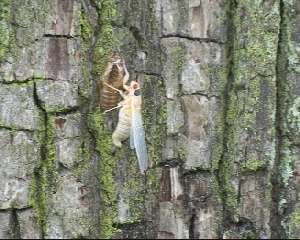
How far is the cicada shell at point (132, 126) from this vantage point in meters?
Result: 2.53

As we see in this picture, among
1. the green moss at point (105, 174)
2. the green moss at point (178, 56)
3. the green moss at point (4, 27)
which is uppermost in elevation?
the green moss at point (4, 27)

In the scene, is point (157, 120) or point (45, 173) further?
point (157, 120)

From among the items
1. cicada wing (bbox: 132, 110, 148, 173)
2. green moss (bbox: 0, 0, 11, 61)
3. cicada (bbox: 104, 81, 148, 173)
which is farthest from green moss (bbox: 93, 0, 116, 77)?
green moss (bbox: 0, 0, 11, 61)

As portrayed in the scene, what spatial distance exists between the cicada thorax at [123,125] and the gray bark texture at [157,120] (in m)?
0.04

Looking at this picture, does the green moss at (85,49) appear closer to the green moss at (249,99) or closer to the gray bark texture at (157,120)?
the gray bark texture at (157,120)

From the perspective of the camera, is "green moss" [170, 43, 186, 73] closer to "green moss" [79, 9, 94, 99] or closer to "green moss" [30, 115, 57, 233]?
"green moss" [79, 9, 94, 99]

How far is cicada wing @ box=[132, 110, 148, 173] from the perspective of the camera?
2533 millimetres

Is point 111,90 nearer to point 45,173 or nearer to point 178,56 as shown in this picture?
point 178,56

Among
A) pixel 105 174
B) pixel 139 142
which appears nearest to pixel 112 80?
pixel 139 142

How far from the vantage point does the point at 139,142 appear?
2.54 meters

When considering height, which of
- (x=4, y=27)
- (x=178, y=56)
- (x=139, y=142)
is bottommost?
(x=139, y=142)

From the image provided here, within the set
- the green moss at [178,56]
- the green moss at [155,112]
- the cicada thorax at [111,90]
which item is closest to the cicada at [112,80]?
the cicada thorax at [111,90]

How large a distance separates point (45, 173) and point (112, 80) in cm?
47

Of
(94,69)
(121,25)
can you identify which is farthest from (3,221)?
(121,25)
